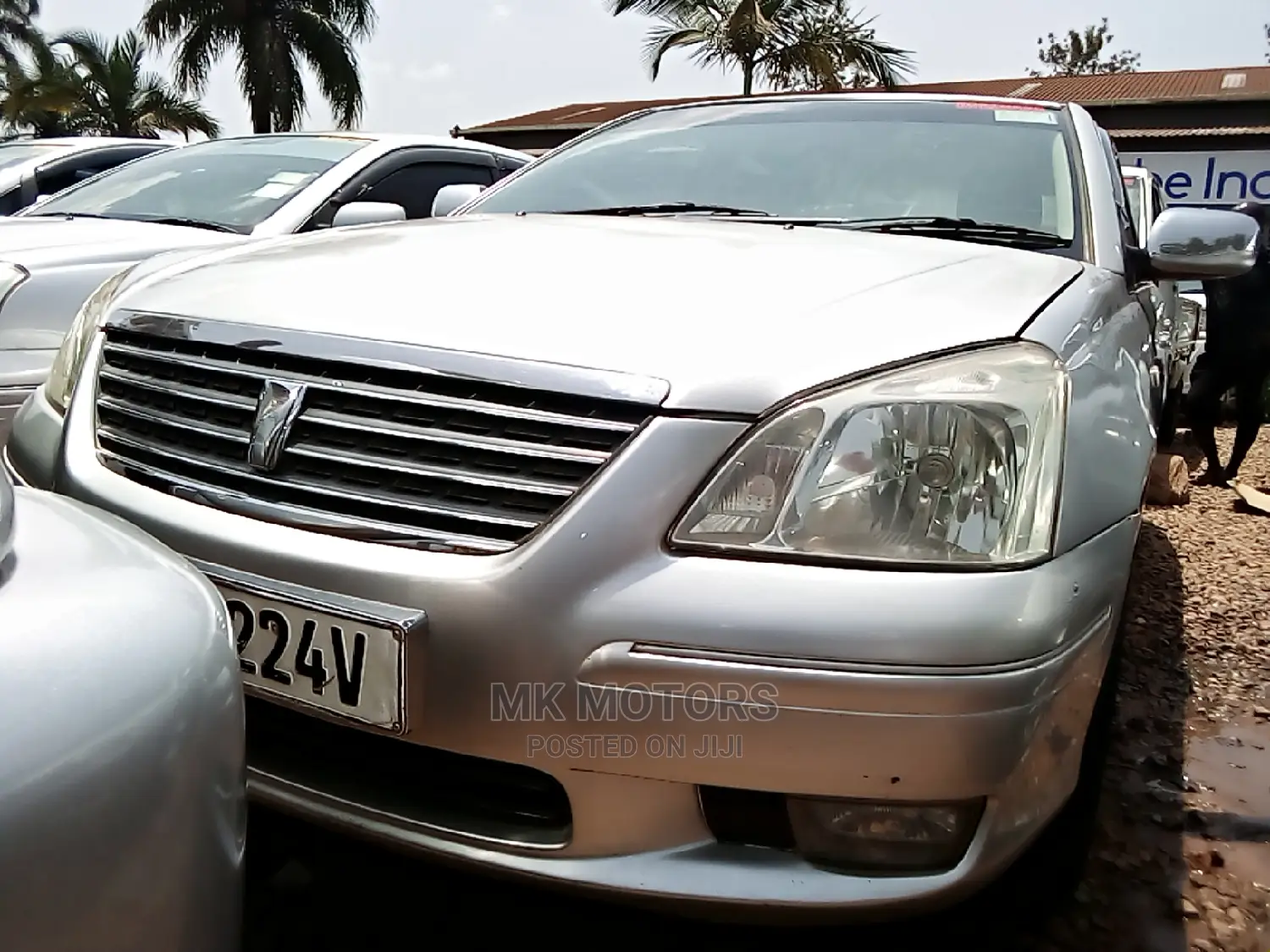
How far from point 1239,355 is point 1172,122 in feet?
38.1

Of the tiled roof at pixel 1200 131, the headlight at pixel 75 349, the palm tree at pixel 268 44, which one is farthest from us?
the palm tree at pixel 268 44

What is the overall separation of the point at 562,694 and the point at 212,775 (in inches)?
17.5

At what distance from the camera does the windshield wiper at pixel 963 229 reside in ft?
6.94

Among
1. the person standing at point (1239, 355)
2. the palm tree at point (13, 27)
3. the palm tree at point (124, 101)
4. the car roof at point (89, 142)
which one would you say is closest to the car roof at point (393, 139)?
the car roof at point (89, 142)

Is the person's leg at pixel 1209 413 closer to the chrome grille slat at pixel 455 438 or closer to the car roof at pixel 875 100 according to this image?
the car roof at pixel 875 100

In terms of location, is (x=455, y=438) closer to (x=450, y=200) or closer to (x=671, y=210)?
(x=671, y=210)

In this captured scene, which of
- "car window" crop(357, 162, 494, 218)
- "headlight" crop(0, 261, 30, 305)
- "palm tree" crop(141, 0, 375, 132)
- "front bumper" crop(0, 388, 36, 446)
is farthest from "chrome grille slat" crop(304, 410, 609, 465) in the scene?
"palm tree" crop(141, 0, 375, 132)

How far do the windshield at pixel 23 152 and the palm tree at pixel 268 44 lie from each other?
467 inches

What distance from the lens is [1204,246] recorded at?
7.43 ft

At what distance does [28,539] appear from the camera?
38.5 inches

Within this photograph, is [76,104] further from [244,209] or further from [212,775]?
[212,775]

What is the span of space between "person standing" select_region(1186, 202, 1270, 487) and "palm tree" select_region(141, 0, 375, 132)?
15522mm

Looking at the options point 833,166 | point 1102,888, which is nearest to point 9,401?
point 833,166

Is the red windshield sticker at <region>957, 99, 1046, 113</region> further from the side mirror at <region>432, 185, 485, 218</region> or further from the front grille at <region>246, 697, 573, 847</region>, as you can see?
the front grille at <region>246, 697, 573, 847</region>
